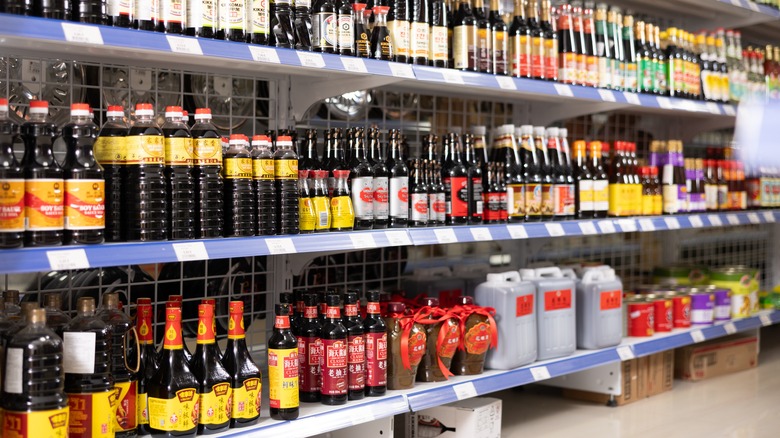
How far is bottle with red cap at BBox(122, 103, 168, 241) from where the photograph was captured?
2.22 m

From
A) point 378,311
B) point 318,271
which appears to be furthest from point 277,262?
point 378,311

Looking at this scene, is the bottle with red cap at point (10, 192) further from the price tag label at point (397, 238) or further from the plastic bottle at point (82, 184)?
the price tag label at point (397, 238)

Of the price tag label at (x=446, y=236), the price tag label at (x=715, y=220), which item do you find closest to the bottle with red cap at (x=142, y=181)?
the price tag label at (x=446, y=236)

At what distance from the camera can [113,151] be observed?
2.23m

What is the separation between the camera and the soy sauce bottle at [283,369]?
98.7 inches

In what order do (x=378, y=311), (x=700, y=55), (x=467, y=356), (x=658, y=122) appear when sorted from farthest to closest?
(x=658, y=122) < (x=700, y=55) < (x=467, y=356) < (x=378, y=311)

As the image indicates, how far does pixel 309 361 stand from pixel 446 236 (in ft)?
2.20

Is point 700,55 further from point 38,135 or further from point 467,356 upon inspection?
point 38,135

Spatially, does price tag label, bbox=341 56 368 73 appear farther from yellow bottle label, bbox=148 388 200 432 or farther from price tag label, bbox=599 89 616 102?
price tag label, bbox=599 89 616 102

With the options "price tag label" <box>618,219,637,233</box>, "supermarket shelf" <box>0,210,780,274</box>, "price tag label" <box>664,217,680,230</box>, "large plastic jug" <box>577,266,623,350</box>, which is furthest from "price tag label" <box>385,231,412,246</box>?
"price tag label" <box>664,217,680,230</box>

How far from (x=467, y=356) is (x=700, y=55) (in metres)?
2.37

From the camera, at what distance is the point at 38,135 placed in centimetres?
201

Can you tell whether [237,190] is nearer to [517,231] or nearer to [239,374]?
[239,374]

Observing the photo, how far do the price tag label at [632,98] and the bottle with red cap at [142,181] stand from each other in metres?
2.39
